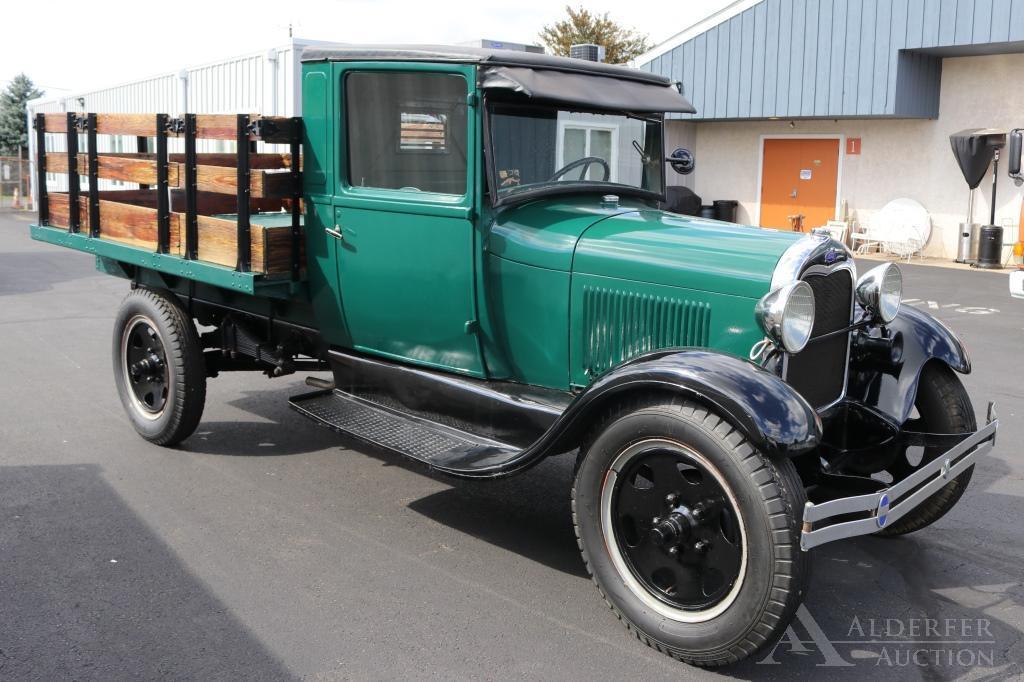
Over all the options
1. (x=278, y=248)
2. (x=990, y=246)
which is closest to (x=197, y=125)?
(x=278, y=248)

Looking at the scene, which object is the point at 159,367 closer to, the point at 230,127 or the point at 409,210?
the point at 230,127

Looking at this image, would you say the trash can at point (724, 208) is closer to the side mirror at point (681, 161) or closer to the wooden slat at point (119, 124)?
the side mirror at point (681, 161)

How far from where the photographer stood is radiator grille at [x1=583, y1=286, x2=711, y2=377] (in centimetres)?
363

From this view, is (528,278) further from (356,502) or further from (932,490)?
(932,490)

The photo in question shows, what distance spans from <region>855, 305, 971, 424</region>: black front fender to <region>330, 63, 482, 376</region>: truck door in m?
1.70

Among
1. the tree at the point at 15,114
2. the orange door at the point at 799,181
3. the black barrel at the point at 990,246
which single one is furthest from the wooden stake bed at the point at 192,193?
the tree at the point at 15,114

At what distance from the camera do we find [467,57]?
399 cm

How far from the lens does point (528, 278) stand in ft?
13.2

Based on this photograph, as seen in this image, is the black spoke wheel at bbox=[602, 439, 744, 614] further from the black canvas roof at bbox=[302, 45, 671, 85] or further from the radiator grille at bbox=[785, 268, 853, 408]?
the black canvas roof at bbox=[302, 45, 671, 85]

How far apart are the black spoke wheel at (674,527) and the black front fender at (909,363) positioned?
111cm

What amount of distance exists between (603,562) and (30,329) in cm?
717

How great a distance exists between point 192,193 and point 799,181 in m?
15.6

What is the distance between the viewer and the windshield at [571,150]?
412cm

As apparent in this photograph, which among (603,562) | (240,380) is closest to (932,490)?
(603,562)
